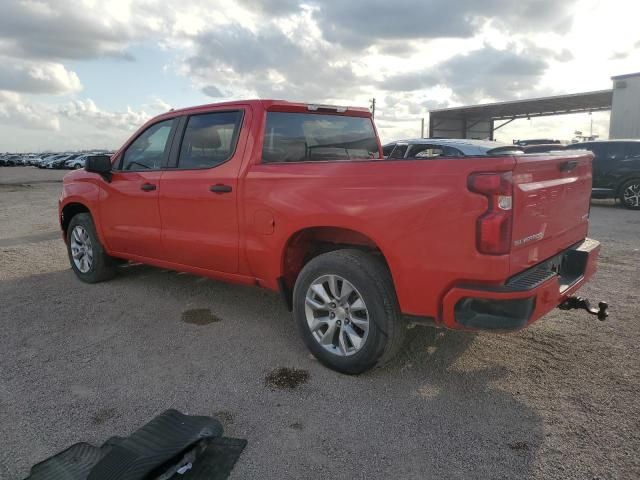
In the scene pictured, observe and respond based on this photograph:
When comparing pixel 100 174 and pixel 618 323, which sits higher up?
pixel 100 174

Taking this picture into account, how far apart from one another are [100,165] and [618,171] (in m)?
11.4

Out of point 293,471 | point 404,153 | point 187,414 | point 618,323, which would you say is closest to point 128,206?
point 187,414

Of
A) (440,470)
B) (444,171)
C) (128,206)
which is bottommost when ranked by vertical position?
(440,470)

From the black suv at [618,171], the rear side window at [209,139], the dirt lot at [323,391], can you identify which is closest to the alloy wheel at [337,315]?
the dirt lot at [323,391]

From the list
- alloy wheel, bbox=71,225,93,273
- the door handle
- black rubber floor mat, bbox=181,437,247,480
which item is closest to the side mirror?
alloy wheel, bbox=71,225,93,273

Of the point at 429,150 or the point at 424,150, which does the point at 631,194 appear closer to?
the point at 429,150

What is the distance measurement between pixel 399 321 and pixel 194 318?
7.13 ft

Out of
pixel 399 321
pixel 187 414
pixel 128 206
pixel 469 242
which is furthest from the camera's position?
pixel 128 206

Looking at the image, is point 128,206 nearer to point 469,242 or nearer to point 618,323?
point 469,242

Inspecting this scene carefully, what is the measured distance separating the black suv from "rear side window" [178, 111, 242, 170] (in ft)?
33.7

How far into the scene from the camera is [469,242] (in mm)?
2736

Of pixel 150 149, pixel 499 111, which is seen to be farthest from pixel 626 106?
pixel 150 149

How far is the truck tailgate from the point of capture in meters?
2.73

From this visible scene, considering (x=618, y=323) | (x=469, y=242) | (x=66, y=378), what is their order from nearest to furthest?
(x=469, y=242) < (x=66, y=378) < (x=618, y=323)
